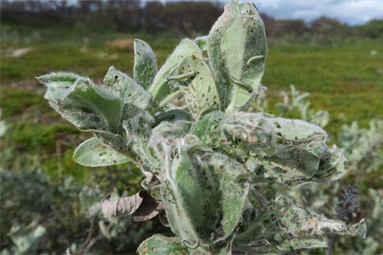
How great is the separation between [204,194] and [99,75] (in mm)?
11557

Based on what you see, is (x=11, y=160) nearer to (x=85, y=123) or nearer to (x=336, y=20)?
(x=85, y=123)

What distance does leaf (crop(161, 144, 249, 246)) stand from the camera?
1.31 ft

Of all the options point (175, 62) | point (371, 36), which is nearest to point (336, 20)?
point (371, 36)

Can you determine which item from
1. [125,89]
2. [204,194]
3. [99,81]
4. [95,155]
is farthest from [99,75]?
[204,194]

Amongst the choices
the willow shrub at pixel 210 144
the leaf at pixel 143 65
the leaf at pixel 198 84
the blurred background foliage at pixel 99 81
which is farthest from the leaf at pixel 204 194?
the blurred background foliage at pixel 99 81

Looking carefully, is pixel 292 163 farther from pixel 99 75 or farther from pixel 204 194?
pixel 99 75

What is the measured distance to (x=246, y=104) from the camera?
0.55 metres

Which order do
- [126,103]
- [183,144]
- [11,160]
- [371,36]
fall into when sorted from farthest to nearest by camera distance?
[371,36] < [11,160] < [126,103] < [183,144]

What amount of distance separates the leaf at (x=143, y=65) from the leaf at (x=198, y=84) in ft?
0.29

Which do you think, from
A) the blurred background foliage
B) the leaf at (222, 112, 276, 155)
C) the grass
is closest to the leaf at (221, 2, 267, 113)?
the leaf at (222, 112, 276, 155)

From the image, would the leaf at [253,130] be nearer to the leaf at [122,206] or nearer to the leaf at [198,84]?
the leaf at [198,84]

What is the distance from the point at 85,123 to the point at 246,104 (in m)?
0.22

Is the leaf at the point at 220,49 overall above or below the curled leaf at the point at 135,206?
above

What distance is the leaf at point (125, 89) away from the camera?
0.50m
